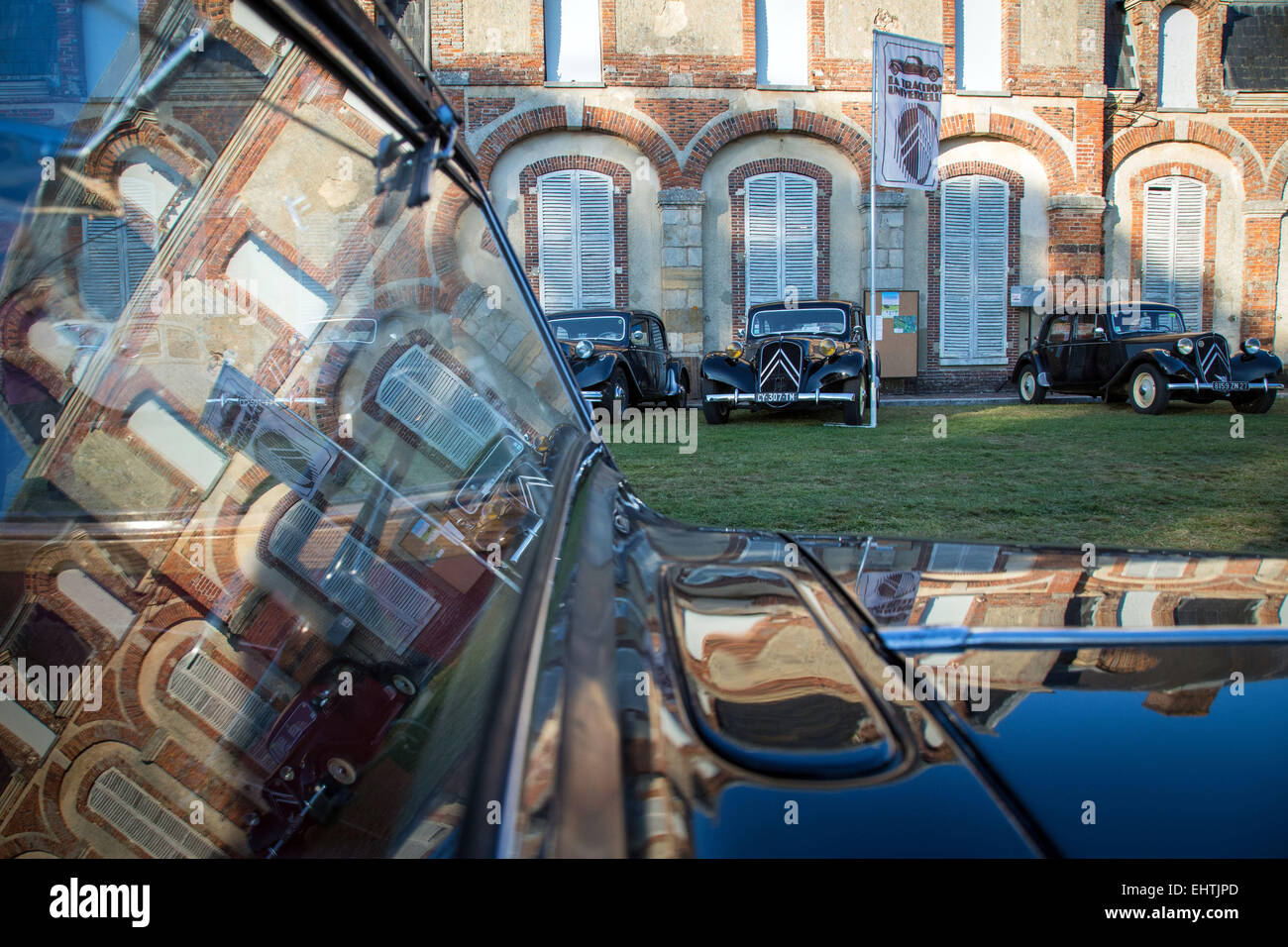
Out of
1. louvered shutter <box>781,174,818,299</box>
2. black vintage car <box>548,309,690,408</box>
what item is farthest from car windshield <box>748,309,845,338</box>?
louvered shutter <box>781,174,818,299</box>

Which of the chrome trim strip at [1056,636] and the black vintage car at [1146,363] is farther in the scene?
the black vintage car at [1146,363]

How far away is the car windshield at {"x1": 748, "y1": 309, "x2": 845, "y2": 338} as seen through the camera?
36.7 ft

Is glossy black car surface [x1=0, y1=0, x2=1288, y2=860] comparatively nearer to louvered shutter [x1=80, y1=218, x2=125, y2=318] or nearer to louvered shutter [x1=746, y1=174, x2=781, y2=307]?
louvered shutter [x1=80, y1=218, x2=125, y2=318]

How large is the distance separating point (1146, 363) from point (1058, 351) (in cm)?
199

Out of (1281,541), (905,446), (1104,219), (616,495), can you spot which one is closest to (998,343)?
(1104,219)

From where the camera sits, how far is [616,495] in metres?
1.48

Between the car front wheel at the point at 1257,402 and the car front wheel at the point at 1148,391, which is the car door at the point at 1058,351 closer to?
the car front wheel at the point at 1148,391

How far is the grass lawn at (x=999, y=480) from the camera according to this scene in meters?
4.26

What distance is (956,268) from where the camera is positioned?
16500 mm

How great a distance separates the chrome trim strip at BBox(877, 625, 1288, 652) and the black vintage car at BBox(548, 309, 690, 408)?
9323 mm

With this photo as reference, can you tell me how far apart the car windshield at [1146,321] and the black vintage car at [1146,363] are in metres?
0.01

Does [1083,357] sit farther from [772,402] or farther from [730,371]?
[730,371]

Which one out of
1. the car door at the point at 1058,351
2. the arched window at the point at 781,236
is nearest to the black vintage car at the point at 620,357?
the arched window at the point at 781,236

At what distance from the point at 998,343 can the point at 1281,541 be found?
44.7 feet
